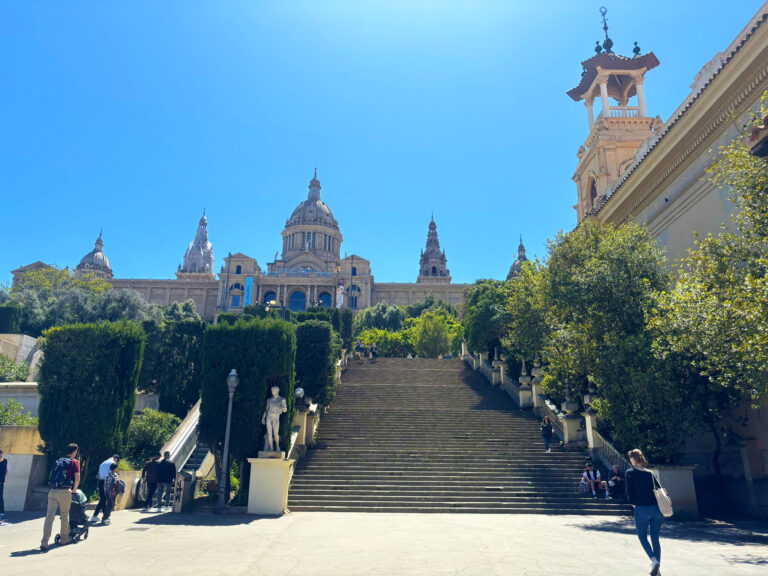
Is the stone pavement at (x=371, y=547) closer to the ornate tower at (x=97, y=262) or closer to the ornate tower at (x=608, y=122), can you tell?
the ornate tower at (x=608, y=122)

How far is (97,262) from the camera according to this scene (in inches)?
4592

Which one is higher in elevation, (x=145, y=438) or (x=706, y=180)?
(x=706, y=180)

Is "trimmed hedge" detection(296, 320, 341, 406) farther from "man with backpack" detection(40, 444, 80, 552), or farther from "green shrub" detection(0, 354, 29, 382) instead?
"green shrub" detection(0, 354, 29, 382)

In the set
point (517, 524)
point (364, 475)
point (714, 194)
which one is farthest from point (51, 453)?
point (714, 194)

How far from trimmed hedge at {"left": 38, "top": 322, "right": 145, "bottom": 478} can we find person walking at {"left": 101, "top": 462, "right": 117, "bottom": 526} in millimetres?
3329

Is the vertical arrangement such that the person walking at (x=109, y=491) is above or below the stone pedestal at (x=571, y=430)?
below

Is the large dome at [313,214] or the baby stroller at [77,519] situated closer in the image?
the baby stroller at [77,519]

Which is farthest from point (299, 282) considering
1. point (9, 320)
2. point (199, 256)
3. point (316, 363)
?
point (316, 363)

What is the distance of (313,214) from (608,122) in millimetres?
92185

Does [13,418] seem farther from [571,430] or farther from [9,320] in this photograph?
[9,320]

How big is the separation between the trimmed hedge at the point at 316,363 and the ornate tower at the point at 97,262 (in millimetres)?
102807

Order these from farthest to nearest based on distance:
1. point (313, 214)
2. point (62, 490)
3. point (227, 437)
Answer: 1. point (313, 214)
2. point (227, 437)
3. point (62, 490)

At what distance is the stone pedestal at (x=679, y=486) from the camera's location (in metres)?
11.9

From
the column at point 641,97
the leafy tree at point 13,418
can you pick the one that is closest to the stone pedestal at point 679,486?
the leafy tree at point 13,418
